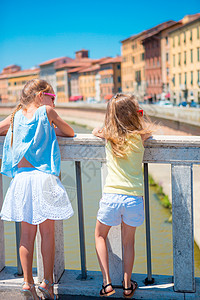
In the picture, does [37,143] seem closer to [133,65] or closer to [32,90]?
[32,90]

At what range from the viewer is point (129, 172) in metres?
1.88

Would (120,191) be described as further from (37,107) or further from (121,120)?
(37,107)

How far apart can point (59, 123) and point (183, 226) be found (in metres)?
0.73

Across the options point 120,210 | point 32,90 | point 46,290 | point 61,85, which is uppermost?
point 61,85

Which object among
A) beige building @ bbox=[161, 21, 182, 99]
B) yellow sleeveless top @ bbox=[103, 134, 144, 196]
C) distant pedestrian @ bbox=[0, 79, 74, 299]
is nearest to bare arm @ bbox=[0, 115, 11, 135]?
distant pedestrian @ bbox=[0, 79, 74, 299]

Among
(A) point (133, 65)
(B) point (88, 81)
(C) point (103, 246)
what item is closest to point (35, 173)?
(C) point (103, 246)

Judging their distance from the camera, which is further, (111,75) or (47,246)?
(111,75)

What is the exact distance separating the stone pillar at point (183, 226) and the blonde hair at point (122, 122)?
244mm

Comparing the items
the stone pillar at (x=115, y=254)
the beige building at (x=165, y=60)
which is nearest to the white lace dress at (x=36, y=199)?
the stone pillar at (x=115, y=254)

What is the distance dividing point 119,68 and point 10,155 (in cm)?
6459

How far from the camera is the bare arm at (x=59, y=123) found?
192cm

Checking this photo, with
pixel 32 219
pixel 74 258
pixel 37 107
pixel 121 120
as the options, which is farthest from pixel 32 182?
pixel 74 258

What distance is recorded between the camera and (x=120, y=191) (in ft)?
6.15

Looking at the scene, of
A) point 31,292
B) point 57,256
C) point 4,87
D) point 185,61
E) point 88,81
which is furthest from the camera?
point 88,81
